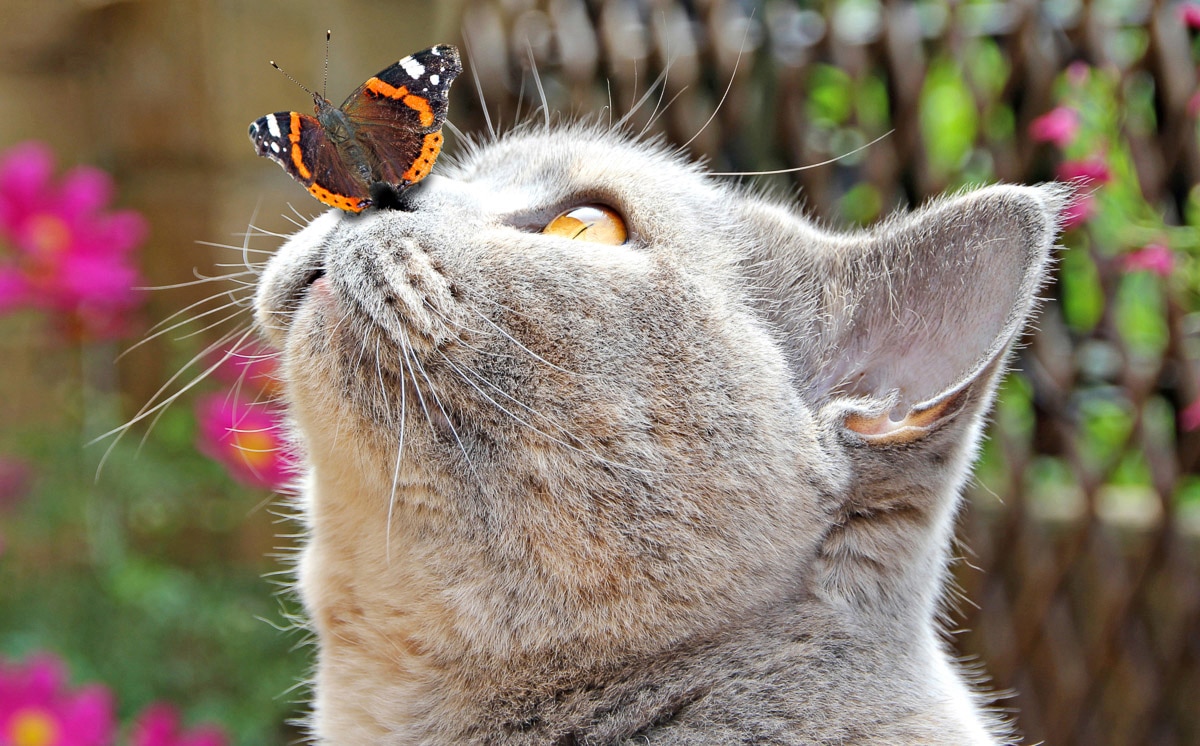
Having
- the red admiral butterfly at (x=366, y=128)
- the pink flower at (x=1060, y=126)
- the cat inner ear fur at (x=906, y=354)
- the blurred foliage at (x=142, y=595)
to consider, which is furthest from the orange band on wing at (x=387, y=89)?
the blurred foliage at (x=142, y=595)

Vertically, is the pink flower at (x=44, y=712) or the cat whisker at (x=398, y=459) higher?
the cat whisker at (x=398, y=459)

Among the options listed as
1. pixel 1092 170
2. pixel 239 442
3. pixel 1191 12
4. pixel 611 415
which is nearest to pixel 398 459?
pixel 611 415

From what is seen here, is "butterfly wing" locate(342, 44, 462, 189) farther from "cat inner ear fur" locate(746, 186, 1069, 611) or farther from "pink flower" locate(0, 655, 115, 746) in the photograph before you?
"pink flower" locate(0, 655, 115, 746)

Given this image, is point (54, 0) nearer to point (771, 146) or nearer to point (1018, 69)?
point (771, 146)

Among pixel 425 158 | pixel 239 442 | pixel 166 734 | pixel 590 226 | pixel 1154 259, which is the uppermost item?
pixel 425 158

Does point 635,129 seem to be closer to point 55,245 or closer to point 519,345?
point 55,245

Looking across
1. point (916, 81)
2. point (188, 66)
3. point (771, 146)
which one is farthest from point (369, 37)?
point (916, 81)

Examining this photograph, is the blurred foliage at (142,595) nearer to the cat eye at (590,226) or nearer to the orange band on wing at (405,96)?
the cat eye at (590,226)
